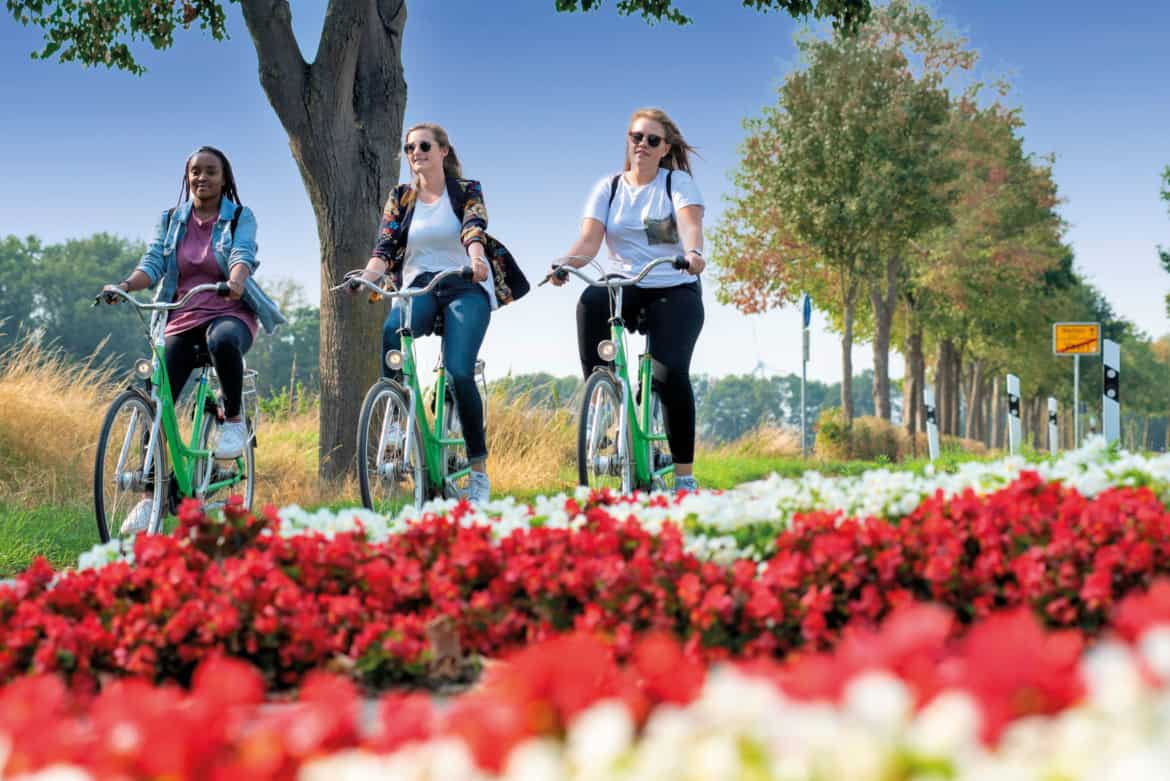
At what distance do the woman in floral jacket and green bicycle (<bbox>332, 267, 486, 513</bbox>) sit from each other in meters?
0.10

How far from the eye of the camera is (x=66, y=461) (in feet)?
35.4

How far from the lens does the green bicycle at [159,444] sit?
6.25 meters

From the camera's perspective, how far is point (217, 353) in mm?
6613

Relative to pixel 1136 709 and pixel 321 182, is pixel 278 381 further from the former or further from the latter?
pixel 1136 709

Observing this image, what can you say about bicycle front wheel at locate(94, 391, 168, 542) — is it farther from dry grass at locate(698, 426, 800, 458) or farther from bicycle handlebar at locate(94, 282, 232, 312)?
dry grass at locate(698, 426, 800, 458)

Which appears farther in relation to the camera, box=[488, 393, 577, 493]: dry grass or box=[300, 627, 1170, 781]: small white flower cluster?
box=[488, 393, 577, 493]: dry grass

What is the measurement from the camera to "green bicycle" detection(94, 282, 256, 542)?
625cm

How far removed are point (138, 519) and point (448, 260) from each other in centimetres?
Answer: 218

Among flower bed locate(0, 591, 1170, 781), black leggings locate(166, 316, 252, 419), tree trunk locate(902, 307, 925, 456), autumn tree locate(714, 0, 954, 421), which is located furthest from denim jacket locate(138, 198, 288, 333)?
tree trunk locate(902, 307, 925, 456)

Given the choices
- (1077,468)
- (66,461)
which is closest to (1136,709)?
(1077,468)

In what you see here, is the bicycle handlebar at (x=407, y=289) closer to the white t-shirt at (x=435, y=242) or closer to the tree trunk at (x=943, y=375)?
the white t-shirt at (x=435, y=242)

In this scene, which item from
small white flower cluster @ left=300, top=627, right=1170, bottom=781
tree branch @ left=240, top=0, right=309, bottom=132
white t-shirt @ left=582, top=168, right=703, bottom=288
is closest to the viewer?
small white flower cluster @ left=300, top=627, right=1170, bottom=781

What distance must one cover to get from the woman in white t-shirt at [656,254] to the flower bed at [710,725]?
5075 millimetres

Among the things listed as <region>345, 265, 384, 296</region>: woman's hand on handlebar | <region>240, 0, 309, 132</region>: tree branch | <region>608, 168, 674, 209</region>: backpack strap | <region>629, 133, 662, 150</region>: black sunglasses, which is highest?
<region>240, 0, 309, 132</region>: tree branch
